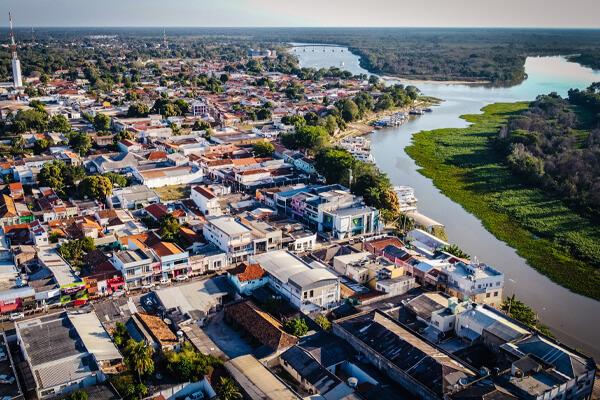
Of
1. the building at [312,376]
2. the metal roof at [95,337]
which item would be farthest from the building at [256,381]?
the metal roof at [95,337]

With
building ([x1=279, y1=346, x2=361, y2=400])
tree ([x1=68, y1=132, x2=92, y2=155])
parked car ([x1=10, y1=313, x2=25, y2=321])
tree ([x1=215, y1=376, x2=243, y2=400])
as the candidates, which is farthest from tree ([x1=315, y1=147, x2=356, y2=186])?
tree ([x1=215, y1=376, x2=243, y2=400])

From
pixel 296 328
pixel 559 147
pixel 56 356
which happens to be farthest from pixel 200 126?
pixel 56 356

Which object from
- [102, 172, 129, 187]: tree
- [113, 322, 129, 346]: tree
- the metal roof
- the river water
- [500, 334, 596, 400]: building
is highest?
[102, 172, 129, 187]: tree

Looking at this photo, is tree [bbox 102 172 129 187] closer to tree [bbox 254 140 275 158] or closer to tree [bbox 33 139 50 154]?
tree [bbox 33 139 50 154]

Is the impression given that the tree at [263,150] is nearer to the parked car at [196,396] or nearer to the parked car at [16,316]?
the parked car at [16,316]

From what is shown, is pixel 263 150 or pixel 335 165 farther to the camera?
pixel 263 150

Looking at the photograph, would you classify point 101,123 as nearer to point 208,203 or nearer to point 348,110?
point 208,203
